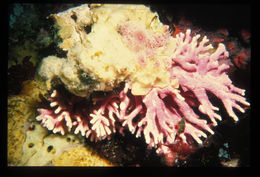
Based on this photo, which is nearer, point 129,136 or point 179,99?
point 179,99

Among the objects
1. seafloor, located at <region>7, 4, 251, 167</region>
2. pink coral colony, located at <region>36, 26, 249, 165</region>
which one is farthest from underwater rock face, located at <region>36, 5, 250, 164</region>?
seafloor, located at <region>7, 4, 251, 167</region>

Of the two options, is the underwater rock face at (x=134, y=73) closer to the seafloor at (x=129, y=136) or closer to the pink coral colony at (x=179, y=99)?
the pink coral colony at (x=179, y=99)

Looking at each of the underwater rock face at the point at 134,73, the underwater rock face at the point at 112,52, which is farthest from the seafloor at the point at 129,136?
the underwater rock face at the point at 112,52

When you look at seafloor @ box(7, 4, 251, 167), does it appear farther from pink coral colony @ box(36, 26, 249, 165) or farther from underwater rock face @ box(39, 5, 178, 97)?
underwater rock face @ box(39, 5, 178, 97)

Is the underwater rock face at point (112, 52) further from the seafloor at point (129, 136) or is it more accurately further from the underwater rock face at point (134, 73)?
the seafloor at point (129, 136)

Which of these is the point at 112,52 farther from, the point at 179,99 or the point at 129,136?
the point at 129,136

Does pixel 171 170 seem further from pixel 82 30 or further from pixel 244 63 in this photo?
pixel 82 30

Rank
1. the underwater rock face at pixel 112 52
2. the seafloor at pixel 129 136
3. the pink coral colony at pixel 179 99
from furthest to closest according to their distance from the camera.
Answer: the seafloor at pixel 129 136, the pink coral colony at pixel 179 99, the underwater rock face at pixel 112 52

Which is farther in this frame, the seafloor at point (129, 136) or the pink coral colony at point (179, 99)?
the seafloor at point (129, 136)

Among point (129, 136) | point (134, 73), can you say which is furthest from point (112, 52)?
point (129, 136)

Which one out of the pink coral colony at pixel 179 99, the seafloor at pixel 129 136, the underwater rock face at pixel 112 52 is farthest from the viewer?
the seafloor at pixel 129 136
